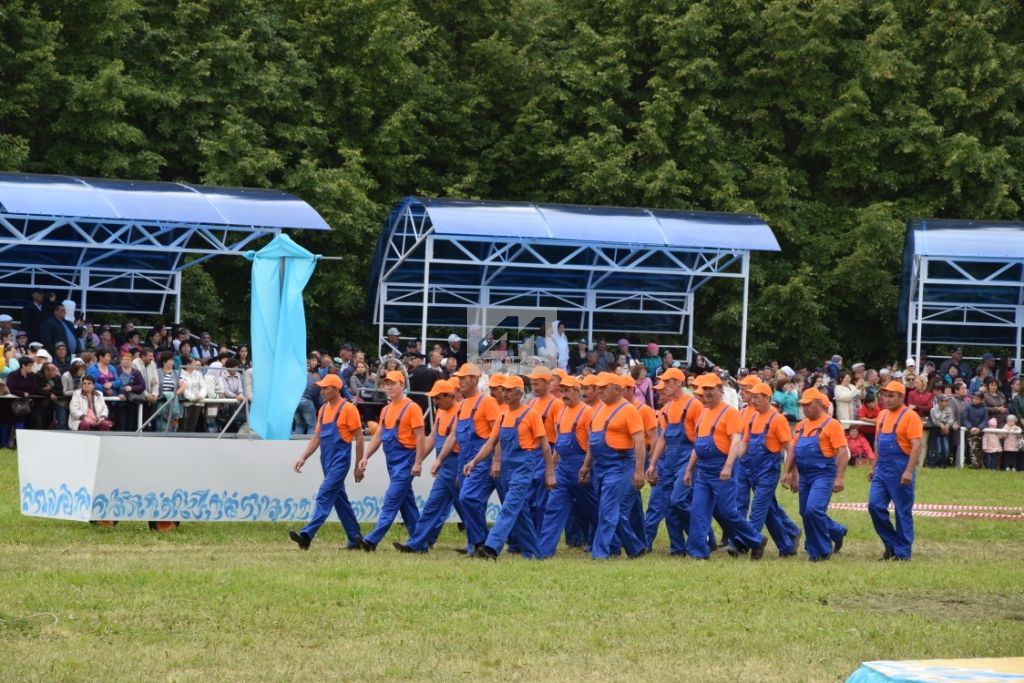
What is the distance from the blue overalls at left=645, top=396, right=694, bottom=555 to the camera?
55.9ft

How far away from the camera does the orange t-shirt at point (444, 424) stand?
54.9ft

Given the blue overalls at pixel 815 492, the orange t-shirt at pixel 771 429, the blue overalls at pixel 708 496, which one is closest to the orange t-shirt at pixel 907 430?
the blue overalls at pixel 815 492

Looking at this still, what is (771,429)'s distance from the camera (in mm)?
16922

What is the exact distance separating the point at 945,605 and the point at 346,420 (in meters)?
5.94

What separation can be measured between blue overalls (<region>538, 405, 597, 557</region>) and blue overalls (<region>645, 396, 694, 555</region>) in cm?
108

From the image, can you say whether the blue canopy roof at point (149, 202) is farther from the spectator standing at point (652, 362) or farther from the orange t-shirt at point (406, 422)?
the orange t-shirt at point (406, 422)

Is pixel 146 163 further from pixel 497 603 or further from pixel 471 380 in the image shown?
pixel 497 603

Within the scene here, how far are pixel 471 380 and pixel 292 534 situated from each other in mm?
2216

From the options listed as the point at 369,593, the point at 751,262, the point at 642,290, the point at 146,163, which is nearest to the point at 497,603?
the point at 369,593

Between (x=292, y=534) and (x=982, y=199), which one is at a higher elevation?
(x=982, y=199)

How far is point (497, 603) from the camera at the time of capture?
12.7 meters

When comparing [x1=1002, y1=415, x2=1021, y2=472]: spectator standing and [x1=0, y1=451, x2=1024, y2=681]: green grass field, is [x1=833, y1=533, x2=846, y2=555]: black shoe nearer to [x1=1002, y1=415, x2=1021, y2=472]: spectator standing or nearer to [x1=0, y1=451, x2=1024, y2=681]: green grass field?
[x1=0, y1=451, x2=1024, y2=681]: green grass field

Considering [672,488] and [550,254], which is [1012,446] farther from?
[672,488]

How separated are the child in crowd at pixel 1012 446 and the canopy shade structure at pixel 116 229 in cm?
1213
